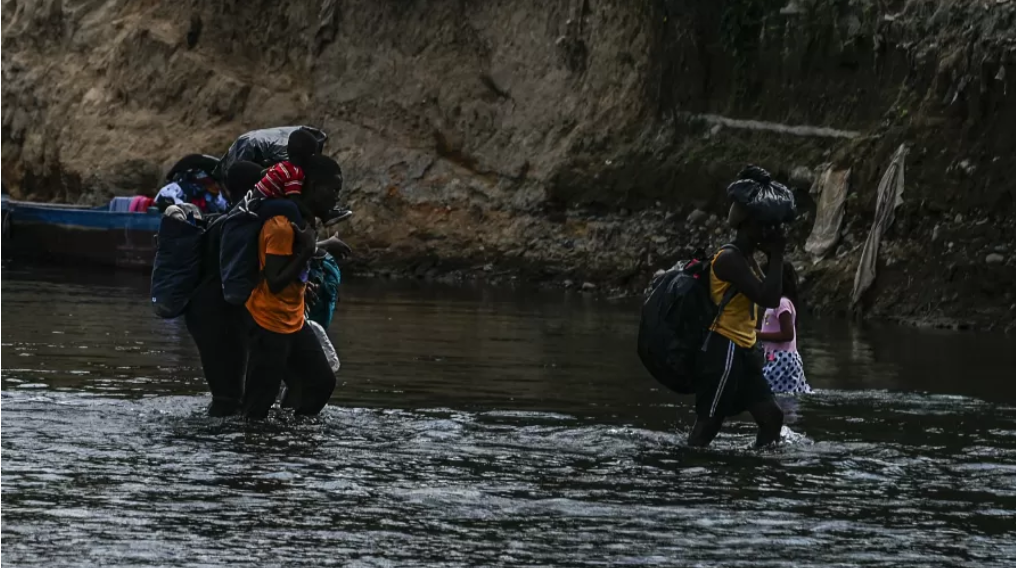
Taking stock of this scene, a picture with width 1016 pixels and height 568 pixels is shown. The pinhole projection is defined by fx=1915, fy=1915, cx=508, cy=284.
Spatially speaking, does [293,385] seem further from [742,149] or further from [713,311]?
[742,149]

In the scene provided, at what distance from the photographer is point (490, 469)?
10.4 meters

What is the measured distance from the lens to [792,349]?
14562 millimetres

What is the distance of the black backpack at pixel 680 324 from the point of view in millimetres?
10750

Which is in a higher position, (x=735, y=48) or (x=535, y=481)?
(x=735, y=48)

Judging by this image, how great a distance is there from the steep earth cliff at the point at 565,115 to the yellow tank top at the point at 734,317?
12.3 m

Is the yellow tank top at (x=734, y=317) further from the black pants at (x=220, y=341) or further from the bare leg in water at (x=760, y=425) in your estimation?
the black pants at (x=220, y=341)

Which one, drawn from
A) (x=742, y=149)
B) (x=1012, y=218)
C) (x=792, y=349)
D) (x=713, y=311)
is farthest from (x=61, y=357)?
(x=742, y=149)

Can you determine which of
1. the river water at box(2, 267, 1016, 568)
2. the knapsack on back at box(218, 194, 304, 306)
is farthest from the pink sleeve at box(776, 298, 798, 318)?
the knapsack on back at box(218, 194, 304, 306)

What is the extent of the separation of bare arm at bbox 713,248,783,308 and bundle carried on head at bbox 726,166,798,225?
202 millimetres

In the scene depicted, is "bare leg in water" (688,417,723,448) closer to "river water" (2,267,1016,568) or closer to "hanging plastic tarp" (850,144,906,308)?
"river water" (2,267,1016,568)

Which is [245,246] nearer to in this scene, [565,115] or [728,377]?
[728,377]

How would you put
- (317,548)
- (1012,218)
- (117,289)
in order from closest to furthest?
(317,548), (1012,218), (117,289)

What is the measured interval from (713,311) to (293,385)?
288cm

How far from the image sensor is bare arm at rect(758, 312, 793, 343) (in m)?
14.3
